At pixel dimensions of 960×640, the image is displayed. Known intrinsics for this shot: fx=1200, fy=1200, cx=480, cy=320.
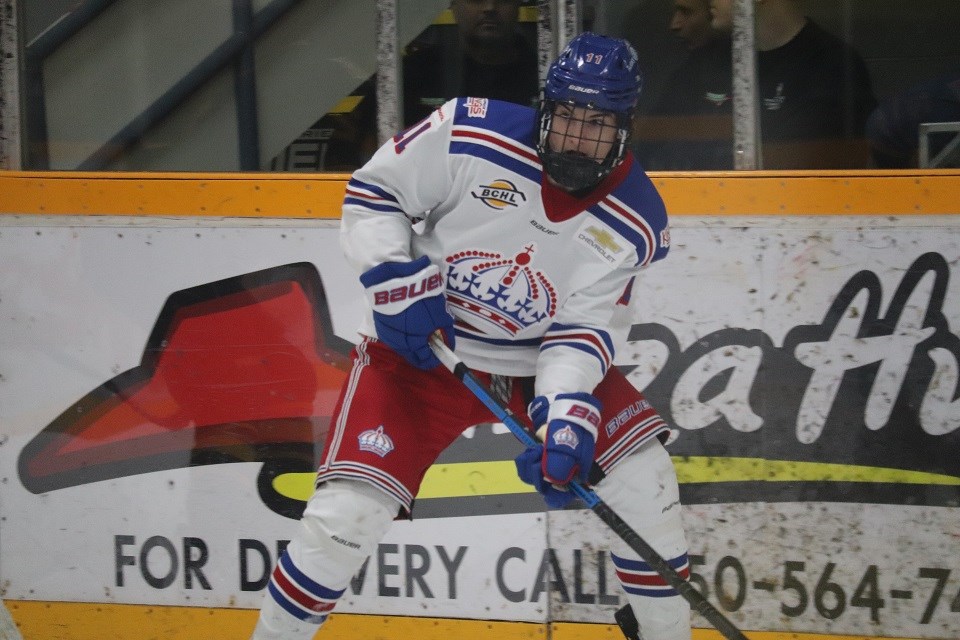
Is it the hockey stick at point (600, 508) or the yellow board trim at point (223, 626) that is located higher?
the hockey stick at point (600, 508)

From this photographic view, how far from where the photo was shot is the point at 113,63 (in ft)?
10.3

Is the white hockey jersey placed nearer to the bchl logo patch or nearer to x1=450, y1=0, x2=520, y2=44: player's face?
the bchl logo patch

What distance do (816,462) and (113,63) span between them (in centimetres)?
205

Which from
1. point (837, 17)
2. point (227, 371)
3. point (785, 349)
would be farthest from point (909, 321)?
point (227, 371)

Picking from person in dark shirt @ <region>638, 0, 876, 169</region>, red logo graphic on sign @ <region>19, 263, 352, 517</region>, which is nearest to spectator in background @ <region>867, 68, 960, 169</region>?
person in dark shirt @ <region>638, 0, 876, 169</region>

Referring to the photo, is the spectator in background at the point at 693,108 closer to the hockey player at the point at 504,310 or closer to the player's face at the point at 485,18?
the player's face at the point at 485,18

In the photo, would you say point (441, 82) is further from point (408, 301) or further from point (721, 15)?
point (408, 301)

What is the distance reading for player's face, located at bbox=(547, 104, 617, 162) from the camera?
226 cm

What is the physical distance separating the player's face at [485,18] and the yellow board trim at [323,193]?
481 millimetres

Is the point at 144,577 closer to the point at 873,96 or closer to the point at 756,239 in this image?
the point at 756,239

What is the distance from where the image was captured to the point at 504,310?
7.95 ft

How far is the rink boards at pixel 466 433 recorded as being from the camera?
289 centimetres

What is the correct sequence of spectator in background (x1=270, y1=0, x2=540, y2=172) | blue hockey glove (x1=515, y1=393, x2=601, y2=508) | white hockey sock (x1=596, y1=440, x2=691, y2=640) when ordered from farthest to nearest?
1. spectator in background (x1=270, y1=0, x2=540, y2=172)
2. white hockey sock (x1=596, y1=440, x2=691, y2=640)
3. blue hockey glove (x1=515, y1=393, x2=601, y2=508)

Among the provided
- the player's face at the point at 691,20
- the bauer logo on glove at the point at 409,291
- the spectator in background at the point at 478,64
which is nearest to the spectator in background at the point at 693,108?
the player's face at the point at 691,20
